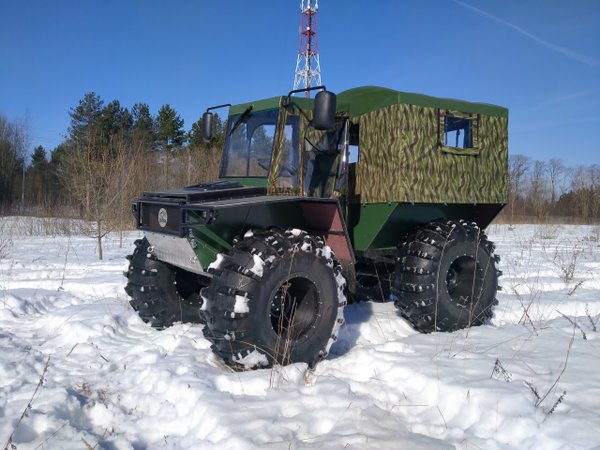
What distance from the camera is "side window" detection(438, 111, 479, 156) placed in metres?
4.62

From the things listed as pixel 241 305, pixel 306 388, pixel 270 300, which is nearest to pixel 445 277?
pixel 270 300

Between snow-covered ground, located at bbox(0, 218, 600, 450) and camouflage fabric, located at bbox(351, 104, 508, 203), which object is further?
camouflage fabric, located at bbox(351, 104, 508, 203)

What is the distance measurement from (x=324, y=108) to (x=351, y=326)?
2302mm

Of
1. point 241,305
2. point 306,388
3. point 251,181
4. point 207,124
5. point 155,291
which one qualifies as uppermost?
point 207,124

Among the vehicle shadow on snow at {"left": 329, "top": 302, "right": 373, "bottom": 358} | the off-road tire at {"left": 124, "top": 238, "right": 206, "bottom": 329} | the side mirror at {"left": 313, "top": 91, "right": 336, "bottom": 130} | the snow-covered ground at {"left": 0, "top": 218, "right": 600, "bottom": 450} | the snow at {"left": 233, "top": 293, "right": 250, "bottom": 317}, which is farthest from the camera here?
the off-road tire at {"left": 124, "top": 238, "right": 206, "bottom": 329}

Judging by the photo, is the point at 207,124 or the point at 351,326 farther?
the point at 207,124

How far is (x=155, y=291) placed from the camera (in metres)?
4.49

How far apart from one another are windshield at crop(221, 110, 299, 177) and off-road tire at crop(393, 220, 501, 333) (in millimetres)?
1558

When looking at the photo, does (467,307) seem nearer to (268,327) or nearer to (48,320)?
(268,327)

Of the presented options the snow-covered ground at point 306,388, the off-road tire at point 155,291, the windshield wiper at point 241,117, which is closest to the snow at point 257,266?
the snow-covered ground at point 306,388

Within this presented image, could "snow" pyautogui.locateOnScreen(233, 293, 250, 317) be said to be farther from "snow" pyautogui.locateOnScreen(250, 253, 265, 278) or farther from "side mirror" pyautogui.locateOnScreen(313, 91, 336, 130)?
"side mirror" pyautogui.locateOnScreen(313, 91, 336, 130)

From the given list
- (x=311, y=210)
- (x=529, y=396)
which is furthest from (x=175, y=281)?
(x=529, y=396)

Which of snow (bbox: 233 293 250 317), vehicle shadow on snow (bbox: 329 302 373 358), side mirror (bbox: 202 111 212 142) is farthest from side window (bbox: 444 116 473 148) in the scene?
snow (bbox: 233 293 250 317)

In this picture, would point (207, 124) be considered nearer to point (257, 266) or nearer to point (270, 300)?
point (257, 266)
